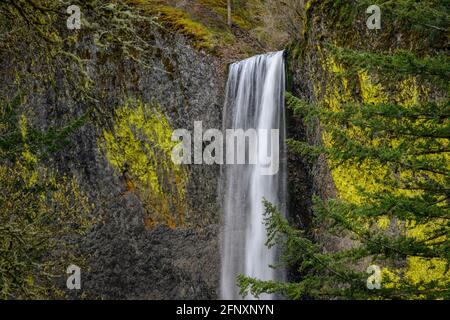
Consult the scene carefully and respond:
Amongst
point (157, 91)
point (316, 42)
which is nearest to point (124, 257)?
point (157, 91)

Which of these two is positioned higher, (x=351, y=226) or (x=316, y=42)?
(x=316, y=42)

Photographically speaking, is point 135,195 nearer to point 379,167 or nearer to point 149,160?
point 149,160

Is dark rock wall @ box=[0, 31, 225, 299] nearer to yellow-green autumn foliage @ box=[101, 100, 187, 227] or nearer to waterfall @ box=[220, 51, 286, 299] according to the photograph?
yellow-green autumn foliage @ box=[101, 100, 187, 227]

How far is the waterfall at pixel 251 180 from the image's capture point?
17922 millimetres

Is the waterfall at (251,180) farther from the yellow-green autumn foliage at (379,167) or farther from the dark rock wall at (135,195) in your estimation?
the yellow-green autumn foliage at (379,167)

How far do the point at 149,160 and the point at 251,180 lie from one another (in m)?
4.12

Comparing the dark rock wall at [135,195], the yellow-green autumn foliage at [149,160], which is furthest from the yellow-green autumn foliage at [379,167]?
the yellow-green autumn foliage at [149,160]

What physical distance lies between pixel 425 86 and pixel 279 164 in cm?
702

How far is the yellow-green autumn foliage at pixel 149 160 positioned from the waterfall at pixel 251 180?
1817 millimetres

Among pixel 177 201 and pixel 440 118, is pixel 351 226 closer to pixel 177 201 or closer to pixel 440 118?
pixel 440 118

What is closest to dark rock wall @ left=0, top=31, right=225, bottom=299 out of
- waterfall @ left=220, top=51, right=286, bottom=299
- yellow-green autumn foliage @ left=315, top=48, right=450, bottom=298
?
waterfall @ left=220, top=51, right=286, bottom=299

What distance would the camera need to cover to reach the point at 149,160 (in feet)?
70.0

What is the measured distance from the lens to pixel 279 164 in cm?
1794

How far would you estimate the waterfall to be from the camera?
17.9 metres
